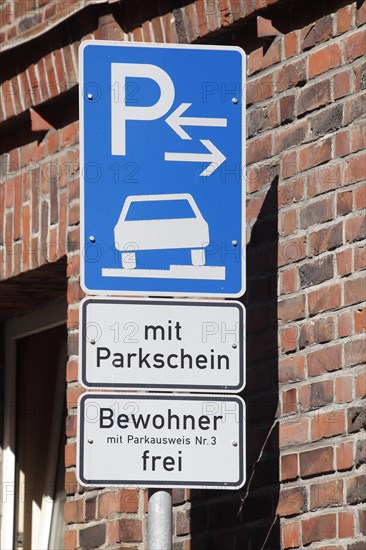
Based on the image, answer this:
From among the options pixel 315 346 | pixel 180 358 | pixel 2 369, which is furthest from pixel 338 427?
pixel 2 369

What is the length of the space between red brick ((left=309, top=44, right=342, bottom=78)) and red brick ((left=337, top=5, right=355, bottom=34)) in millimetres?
56

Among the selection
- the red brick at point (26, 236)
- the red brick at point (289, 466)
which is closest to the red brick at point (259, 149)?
the red brick at point (289, 466)

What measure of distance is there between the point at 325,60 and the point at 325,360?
0.95 metres

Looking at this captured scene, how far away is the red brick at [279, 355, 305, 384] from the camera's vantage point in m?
4.61

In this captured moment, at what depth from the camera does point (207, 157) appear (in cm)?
411

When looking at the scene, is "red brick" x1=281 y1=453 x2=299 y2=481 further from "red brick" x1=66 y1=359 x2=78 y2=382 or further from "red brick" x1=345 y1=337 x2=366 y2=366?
"red brick" x1=66 y1=359 x2=78 y2=382

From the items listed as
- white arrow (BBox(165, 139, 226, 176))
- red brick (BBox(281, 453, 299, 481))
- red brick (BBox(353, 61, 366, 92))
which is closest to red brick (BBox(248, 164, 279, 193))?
red brick (BBox(353, 61, 366, 92))

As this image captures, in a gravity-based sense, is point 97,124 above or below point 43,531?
above

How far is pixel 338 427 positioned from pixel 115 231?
958 mm

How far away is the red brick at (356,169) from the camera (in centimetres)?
449

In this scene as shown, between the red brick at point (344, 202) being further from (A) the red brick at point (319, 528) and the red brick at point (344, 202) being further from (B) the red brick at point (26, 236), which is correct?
(B) the red brick at point (26, 236)

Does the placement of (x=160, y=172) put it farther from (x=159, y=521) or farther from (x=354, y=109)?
(x=159, y=521)

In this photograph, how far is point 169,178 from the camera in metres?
4.05

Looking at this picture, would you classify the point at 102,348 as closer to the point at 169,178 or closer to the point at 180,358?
the point at 180,358
